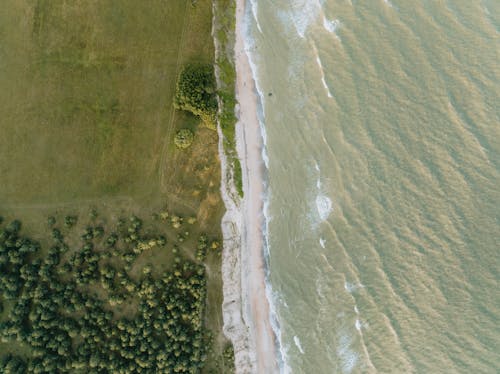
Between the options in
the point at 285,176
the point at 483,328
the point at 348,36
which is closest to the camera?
the point at 483,328

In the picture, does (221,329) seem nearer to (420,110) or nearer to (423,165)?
(423,165)

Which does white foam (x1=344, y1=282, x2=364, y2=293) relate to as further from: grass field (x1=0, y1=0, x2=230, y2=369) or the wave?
grass field (x1=0, y1=0, x2=230, y2=369)

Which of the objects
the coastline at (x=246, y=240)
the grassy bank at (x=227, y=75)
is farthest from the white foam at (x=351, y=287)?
the grassy bank at (x=227, y=75)

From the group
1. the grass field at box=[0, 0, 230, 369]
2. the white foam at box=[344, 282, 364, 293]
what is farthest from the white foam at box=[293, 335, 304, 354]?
the grass field at box=[0, 0, 230, 369]

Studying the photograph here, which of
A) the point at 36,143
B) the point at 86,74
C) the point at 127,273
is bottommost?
the point at 127,273

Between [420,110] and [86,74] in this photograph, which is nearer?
[420,110]

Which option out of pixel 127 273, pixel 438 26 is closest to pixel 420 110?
pixel 438 26

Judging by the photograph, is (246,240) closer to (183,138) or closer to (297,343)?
(297,343)
